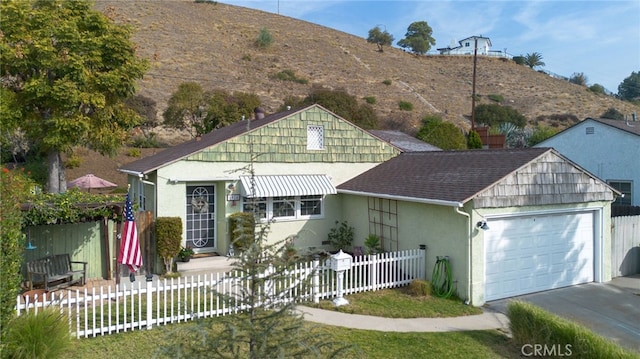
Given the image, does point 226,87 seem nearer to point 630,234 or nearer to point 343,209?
point 343,209

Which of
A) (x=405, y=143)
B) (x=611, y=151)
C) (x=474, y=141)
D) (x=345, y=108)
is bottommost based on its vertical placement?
(x=611, y=151)

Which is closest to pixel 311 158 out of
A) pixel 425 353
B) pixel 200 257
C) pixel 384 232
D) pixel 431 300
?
pixel 384 232

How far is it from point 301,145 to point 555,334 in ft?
39.0

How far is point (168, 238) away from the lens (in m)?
15.2

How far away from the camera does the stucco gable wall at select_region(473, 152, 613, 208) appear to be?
12.9 meters

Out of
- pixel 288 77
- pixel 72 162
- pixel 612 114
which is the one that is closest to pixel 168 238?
pixel 72 162

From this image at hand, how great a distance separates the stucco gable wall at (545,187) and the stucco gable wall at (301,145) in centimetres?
771

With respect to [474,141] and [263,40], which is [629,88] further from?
[474,141]

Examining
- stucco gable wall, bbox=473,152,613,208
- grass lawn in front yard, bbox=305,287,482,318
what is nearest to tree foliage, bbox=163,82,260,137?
grass lawn in front yard, bbox=305,287,482,318

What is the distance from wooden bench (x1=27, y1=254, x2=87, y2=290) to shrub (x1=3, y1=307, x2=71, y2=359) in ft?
14.9

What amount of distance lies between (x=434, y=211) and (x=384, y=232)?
3.03 metres

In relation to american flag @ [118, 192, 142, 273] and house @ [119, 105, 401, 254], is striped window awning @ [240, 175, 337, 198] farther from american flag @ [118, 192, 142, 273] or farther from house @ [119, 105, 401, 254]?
american flag @ [118, 192, 142, 273]

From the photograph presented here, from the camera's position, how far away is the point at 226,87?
57844 millimetres

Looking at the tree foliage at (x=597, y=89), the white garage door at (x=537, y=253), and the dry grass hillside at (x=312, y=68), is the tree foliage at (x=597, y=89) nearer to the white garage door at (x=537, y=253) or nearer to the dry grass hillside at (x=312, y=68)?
the dry grass hillside at (x=312, y=68)
